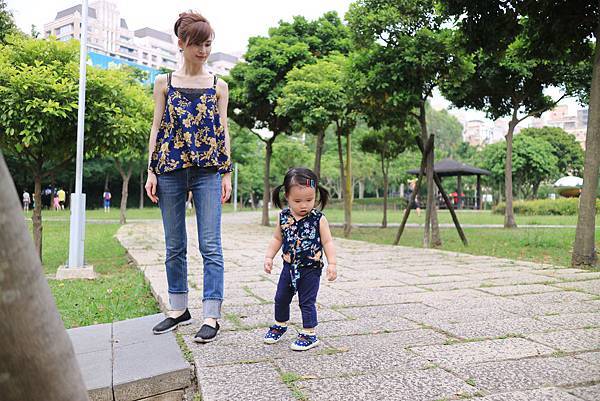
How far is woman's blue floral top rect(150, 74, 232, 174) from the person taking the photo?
2.76m

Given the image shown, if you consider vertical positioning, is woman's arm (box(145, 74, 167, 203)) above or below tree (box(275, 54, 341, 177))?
below

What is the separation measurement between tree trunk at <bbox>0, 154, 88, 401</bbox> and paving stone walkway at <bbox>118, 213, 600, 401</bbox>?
1274 mm

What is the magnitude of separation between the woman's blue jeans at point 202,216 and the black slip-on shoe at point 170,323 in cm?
23

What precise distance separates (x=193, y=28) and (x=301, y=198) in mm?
1012

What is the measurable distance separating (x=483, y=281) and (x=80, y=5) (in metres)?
5.36

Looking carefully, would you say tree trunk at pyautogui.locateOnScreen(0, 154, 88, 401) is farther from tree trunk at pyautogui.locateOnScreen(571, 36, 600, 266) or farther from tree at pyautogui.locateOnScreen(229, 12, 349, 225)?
tree at pyautogui.locateOnScreen(229, 12, 349, 225)

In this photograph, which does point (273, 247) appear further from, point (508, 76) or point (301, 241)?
point (508, 76)

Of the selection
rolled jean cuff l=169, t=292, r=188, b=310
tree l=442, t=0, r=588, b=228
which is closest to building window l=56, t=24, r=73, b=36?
tree l=442, t=0, r=588, b=228

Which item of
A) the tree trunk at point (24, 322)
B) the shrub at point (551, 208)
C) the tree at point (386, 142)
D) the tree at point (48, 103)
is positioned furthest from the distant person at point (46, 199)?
the tree trunk at point (24, 322)

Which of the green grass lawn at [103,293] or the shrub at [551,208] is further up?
the shrub at [551,208]

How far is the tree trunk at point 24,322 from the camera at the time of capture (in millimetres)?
716

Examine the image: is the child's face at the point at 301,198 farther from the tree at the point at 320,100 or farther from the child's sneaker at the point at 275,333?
the tree at the point at 320,100

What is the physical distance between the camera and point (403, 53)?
26.4ft

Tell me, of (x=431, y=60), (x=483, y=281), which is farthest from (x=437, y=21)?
(x=483, y=281)
